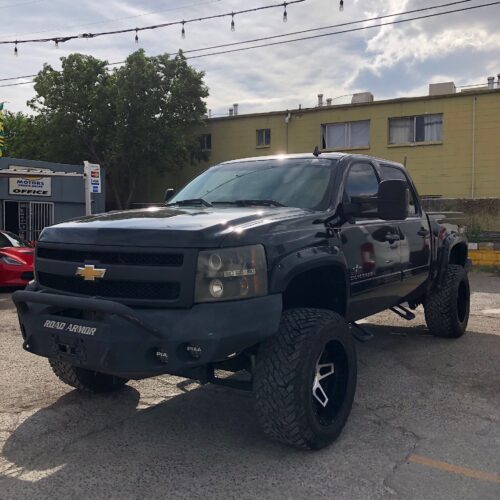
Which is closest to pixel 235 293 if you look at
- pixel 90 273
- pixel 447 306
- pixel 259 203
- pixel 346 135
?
pixel 90 273

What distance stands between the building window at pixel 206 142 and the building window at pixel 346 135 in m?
6.55

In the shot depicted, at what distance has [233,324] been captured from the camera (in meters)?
3.15

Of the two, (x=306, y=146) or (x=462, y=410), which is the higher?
(x=306, y=146)

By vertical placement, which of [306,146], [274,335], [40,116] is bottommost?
[274,335]

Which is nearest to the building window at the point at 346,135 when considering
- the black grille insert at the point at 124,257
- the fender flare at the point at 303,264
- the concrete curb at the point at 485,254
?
the concrete curb at the point at 485,254

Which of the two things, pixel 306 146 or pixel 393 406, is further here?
pixel 306 146

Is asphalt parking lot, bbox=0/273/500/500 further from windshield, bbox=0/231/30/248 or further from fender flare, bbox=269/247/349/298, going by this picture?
windshield, bbox=0/231/30/248

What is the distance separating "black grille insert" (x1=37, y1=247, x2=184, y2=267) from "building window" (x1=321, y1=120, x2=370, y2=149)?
2249cm

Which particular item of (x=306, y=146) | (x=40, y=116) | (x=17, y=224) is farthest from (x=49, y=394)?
(x=40, y=116)

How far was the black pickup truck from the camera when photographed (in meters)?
3.17

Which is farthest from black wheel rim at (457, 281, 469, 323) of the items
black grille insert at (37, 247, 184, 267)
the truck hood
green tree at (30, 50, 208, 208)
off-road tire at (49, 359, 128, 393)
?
green tree at (30, 50, 208, 208)

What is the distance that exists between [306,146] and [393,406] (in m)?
22.4

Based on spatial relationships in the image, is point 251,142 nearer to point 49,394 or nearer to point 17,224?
point 17,224

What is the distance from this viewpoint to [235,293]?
3.23 metres
